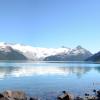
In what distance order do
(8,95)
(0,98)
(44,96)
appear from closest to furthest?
(0,98)
(8,95)
(44,96)

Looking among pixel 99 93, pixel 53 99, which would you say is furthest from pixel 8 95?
pixel 99 93

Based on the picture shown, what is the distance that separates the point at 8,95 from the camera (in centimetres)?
5272

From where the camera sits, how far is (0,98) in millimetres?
49438

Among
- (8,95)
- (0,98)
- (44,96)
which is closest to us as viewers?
(0,98)

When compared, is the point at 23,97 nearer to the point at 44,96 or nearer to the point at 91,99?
the point at 44,96

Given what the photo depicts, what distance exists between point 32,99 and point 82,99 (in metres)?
9.24

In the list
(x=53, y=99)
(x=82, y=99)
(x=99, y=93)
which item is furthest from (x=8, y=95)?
(x=99, y=93)

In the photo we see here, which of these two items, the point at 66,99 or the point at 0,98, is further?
the point at 66,99

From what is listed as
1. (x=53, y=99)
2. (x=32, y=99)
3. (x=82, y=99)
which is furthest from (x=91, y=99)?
(x=32, y=99)

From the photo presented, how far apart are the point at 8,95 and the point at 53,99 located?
8.51m

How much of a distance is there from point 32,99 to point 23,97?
179cm

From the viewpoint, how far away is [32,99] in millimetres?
53750

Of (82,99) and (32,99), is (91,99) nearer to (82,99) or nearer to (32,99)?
(82,99)

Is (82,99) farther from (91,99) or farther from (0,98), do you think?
(0,98)
